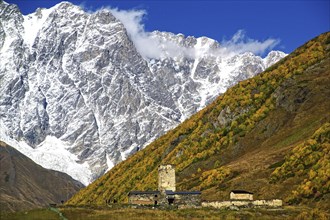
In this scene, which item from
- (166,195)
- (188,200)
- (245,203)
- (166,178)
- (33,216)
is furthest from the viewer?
(166,178)

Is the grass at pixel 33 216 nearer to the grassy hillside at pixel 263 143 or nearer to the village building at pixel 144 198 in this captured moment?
the village building at pixel 144 198

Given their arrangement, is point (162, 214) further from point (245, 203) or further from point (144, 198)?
point (144, 198)

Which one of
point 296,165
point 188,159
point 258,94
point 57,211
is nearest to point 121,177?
point 188,159

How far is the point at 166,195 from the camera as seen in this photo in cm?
9112

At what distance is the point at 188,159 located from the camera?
166500mm

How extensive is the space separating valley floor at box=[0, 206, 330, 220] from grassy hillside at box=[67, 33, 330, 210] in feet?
69.5

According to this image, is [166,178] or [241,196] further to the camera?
[241,196]

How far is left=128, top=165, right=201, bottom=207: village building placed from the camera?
292 ft

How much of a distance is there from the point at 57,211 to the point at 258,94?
113 metres

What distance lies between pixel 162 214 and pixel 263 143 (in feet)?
252

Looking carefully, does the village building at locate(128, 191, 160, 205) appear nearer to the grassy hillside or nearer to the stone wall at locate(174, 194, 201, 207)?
the stone wall at locate(174, 194, 201, 207)

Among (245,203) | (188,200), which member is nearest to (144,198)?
(188,200)

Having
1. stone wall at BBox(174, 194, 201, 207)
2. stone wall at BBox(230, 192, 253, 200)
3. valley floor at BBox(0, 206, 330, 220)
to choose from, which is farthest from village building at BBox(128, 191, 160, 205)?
stone wall at BBox(230, 192, 253, 200)

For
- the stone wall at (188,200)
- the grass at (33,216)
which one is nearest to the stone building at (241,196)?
the stone wall at (188,200)
